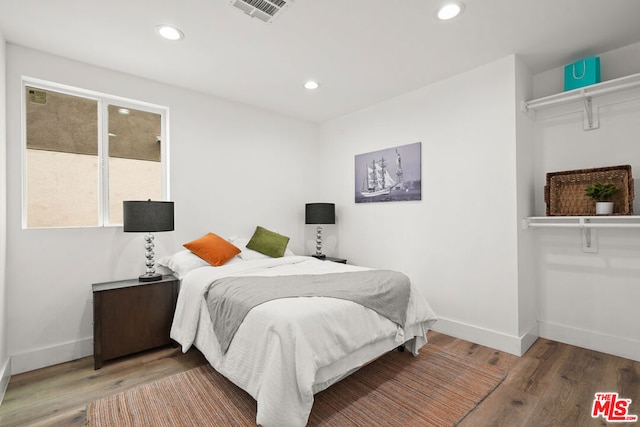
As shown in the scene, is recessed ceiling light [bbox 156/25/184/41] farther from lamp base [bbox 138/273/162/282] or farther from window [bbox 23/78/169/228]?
lamp base [bbox 138/273/162/282]

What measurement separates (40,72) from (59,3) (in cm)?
91

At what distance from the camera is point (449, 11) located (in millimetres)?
2182

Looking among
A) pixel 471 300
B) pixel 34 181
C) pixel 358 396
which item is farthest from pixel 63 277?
pixel 471 300

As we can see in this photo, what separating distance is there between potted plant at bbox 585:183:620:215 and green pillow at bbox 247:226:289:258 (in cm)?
305

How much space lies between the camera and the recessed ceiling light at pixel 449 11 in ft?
6.95

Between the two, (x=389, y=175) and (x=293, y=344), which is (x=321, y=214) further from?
(x=293, y=344)

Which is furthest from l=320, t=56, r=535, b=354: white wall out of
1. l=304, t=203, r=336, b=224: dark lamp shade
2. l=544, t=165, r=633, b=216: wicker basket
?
l=304, t=203, r=336, b=224: dark lamp shade

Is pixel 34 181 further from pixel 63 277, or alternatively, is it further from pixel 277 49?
pixel 277 49

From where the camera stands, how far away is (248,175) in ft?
13.1

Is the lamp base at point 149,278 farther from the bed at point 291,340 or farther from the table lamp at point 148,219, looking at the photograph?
the bed at point 291,340

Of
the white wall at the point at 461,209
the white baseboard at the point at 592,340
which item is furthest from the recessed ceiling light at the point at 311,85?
the white baseboard at the point at 592,340

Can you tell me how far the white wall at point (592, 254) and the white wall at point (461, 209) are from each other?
386mm

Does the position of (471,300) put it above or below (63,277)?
below

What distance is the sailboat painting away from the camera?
3.56 meters
